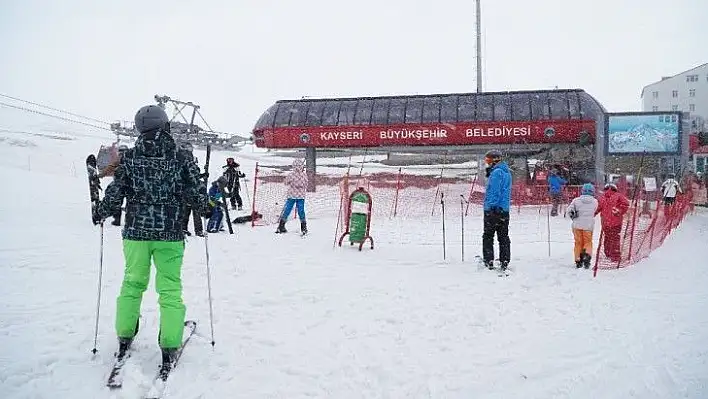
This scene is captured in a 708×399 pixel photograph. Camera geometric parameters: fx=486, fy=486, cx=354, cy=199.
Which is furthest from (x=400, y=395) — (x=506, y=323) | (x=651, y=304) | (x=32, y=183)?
(x=32, y=183)

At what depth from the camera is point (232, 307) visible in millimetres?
5148

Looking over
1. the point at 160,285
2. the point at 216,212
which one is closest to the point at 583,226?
the point at 160,285

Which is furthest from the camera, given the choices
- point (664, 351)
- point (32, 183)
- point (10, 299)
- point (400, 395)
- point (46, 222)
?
point (32, 183)

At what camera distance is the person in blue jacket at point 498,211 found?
6.93 meters

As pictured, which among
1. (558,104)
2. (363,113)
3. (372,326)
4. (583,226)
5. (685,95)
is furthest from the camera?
(685,95)

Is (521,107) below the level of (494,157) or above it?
above

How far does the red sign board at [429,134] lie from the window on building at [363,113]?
287 millimetres

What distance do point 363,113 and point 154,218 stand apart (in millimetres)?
17683

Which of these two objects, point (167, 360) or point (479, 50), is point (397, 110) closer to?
point (479, 50)

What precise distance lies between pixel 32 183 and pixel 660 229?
20342 mm

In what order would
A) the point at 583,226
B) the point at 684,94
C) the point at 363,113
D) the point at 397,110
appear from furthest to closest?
the point at 684,94, the point at 363,113, the point at 397,110, the point at 583,226

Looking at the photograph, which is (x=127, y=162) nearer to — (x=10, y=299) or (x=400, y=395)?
(x=400, y=395)

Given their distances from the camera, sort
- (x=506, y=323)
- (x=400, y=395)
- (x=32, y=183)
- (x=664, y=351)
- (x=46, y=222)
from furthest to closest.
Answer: (x=32, y=183) < (x=46, y=222) < (x=506, y=323) < (x=664, y=351) < (x=400, y=395)

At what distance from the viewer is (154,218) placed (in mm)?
3500
